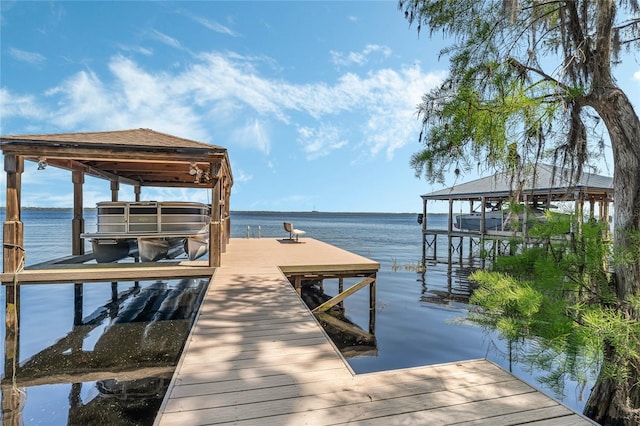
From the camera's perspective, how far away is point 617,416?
308 centimetres

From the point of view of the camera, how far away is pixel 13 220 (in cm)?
619

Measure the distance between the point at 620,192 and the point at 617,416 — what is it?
2.17 meters

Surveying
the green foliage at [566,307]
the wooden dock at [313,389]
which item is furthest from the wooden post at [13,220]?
the green foliage at [566,307]

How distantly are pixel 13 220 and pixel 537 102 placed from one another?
8706mm

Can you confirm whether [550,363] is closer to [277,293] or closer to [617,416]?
[617,416]

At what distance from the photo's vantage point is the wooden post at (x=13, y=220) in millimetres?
6086

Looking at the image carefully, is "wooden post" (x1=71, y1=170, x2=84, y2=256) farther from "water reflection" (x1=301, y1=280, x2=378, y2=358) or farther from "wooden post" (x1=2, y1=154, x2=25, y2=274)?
"water reflection" (x1=301, y1=280, x2=378, y2=358)

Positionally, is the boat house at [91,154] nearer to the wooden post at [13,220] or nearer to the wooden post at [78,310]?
the wooden post at [13,220]

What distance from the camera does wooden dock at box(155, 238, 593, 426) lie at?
2.10 meters

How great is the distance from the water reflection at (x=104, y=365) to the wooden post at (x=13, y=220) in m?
0.59

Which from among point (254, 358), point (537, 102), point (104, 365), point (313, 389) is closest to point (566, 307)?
point (537, 102)

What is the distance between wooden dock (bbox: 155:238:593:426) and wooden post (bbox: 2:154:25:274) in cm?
509

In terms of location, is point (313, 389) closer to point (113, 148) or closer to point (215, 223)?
point (215, 223)

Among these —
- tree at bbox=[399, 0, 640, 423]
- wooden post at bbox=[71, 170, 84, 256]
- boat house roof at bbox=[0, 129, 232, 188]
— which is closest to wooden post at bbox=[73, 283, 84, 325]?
wooden post at bbox=[71, 170, 84, 256]
